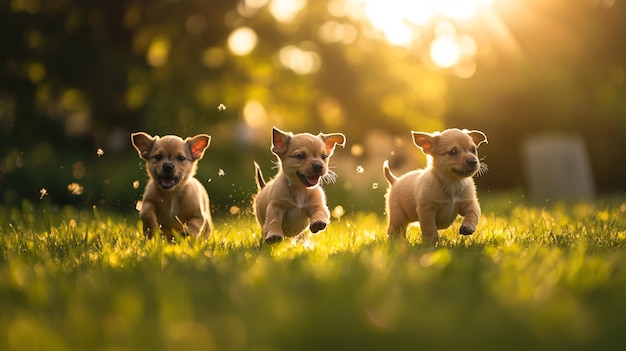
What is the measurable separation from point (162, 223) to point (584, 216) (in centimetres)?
456

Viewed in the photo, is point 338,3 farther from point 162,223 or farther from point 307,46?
point 162,223

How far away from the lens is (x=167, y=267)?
15.3 feet

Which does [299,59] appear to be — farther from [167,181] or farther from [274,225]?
[274,225]

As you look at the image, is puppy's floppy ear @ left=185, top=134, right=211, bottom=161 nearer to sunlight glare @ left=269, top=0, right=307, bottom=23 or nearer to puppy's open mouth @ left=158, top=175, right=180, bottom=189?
puppy's open mouth @ left=158, top=175, right=180, bottom=189

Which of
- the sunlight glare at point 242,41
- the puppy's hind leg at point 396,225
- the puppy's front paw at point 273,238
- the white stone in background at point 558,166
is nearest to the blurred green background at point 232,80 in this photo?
the sunlight glare at point 242,41

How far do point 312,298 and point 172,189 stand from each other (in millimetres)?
3100

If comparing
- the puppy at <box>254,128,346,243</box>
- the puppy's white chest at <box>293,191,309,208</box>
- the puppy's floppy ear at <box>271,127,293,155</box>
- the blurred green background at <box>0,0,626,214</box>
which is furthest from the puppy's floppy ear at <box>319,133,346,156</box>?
the blurred green background at <box>0,0,626,214</box>

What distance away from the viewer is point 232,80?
67.1 ft

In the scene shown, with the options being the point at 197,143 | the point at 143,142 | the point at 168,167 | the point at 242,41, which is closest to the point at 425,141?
the point at 197,143

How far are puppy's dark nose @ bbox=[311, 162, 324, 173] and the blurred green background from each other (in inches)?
237

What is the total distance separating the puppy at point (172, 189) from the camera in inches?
248

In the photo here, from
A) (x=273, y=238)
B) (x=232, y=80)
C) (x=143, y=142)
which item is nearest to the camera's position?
(x=273, y=238)

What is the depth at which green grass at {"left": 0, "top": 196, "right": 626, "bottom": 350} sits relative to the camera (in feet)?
9.39

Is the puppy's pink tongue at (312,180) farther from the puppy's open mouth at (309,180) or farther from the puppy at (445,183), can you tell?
the puppy at (445,183)
